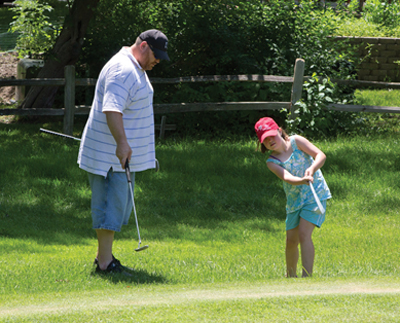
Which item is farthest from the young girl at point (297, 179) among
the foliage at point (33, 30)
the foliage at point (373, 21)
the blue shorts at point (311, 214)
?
the foliage at point (373, 21)

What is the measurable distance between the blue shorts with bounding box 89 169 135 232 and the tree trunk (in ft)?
22.4

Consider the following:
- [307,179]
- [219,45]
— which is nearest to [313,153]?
[307,179]

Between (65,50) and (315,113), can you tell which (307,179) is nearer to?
(315,113)

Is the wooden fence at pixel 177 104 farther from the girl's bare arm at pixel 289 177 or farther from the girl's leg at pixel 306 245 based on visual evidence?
the girl's leg at pixel 306 245

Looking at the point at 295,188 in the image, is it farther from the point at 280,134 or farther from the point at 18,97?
the point at 18,97

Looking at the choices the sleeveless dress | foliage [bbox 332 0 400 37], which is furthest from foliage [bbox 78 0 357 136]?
the sleeveless dress

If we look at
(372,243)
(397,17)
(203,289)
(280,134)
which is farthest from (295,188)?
(397,17)

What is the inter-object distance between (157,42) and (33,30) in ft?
28.6

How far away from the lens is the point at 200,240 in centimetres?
636

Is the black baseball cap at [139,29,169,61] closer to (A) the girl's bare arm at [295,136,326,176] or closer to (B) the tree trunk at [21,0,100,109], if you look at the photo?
(A) the girl's bare arm at [295,136,326,176]

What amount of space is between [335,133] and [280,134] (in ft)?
21.7

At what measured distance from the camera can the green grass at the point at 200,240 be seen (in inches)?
136

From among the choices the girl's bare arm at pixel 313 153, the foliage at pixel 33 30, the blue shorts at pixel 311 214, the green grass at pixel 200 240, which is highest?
the foliage at pixel 33 30

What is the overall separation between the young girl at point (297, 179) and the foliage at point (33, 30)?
8.72 metres
